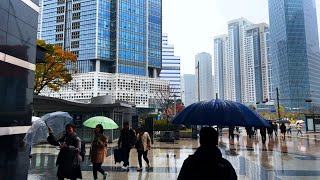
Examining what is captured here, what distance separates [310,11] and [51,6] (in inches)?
3859

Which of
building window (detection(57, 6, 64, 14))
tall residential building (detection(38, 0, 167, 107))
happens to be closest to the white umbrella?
tall residential building (detection(38, 0, 167, 107))

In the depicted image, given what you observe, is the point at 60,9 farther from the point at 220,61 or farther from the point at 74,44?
the point at 220,61

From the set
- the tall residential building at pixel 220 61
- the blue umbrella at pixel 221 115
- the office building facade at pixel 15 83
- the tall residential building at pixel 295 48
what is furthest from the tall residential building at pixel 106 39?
the blue umbrella at pixel 221 115

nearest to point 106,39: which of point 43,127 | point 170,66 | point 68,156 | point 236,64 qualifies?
point 236,64

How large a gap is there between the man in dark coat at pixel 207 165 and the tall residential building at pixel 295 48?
110 m

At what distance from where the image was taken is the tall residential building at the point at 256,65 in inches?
4313

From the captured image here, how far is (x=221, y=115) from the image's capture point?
4391 mm

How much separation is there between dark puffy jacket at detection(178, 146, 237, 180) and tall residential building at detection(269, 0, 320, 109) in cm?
11042

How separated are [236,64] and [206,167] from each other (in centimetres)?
11837

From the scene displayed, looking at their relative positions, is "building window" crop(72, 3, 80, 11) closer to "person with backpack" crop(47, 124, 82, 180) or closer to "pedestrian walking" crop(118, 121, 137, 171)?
"pedestrian walking" crop(118, 121, 137, 171)

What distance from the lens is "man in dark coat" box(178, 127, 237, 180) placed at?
9.40 ft

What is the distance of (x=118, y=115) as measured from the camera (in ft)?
80.8

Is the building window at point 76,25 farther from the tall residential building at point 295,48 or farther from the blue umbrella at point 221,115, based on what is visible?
the blue umbrella at point 221,115

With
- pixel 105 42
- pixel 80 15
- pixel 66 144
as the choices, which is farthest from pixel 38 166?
pixel 80 15
